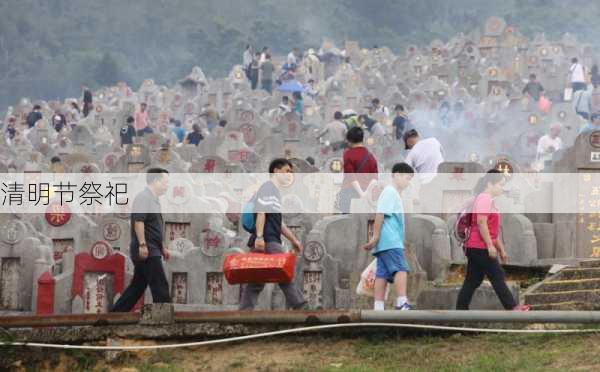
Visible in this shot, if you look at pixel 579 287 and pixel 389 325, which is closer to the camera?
pixel 389 325

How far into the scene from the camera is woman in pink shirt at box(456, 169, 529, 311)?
10.3 meters

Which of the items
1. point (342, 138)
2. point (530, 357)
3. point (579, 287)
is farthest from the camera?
point (342, 138)

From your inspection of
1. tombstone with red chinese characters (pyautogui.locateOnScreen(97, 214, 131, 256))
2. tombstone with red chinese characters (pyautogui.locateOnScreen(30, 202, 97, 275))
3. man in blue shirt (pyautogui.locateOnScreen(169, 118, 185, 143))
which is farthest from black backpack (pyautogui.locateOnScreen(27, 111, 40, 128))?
tombstone with red chinese characters (pyautogui.locateOnScreen(97, 214, 131, 256))

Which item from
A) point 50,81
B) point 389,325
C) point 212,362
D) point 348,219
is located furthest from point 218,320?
point 50,81

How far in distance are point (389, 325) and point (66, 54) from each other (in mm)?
55102

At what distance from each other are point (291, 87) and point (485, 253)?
2559 cm

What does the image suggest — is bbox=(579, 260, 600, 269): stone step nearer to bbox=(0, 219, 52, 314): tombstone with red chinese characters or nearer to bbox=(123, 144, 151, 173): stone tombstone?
bbox=(0, 219, 52, 314): tombstone with red chinese characters

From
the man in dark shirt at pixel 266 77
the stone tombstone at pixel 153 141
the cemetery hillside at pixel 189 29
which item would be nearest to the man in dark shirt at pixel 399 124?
the stone tombstone at pixel 153 141

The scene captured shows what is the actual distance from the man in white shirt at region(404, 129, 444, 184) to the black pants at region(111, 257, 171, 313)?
474 centimetres

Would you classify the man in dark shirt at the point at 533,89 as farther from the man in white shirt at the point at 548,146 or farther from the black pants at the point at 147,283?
the black pants at the point at 147,283

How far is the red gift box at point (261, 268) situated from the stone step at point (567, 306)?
5.62ft

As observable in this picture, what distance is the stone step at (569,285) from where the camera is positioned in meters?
10.6

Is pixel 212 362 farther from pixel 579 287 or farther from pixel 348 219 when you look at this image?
pixel 348 219

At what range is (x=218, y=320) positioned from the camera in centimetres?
976
